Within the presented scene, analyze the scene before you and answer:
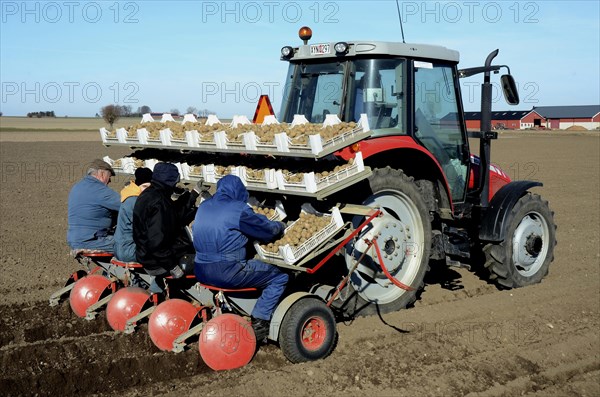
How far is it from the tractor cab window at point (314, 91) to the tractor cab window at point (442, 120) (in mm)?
846

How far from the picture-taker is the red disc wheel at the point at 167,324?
5809 mm

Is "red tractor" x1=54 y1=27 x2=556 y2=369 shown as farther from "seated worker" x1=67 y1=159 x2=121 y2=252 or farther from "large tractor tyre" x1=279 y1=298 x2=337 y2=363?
"seated worker" x1=67 y1=159 x2=121 y2=252

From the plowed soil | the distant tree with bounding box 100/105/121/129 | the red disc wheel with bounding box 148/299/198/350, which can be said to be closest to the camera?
the plowed soil

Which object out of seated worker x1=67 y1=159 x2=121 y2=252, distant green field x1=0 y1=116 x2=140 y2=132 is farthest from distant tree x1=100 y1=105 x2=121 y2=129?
seated worker x1=67 y1=159 x2=121 y2=252

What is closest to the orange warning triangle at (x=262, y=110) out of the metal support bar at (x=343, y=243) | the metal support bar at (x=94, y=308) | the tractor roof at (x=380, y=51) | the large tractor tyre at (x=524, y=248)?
the tractor roof at (x=380, y=51)

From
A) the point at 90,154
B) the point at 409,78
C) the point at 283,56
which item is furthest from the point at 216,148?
the point at 90,154

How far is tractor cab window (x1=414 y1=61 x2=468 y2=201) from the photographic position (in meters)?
7.09

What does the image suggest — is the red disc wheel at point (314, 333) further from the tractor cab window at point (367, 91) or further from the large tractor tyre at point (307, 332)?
the tractor cab window at point (367, 91)

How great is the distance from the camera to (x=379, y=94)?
262 inches

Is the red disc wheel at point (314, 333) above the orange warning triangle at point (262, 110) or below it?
below

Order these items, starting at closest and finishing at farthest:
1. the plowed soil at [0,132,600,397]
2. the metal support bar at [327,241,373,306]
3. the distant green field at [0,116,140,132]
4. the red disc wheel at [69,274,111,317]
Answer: the plowed soil at [0,132,600,397] < the metal support bar at [327,241,373,306] < the red disc wheel at [69,274,111,317] < the distant green field at [0,116,140,132]

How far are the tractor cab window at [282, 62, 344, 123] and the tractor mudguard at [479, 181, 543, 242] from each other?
2.28 metres

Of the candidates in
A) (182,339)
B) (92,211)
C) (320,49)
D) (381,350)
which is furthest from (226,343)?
(320,49)

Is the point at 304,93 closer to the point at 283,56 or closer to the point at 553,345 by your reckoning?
the point at 283,56
